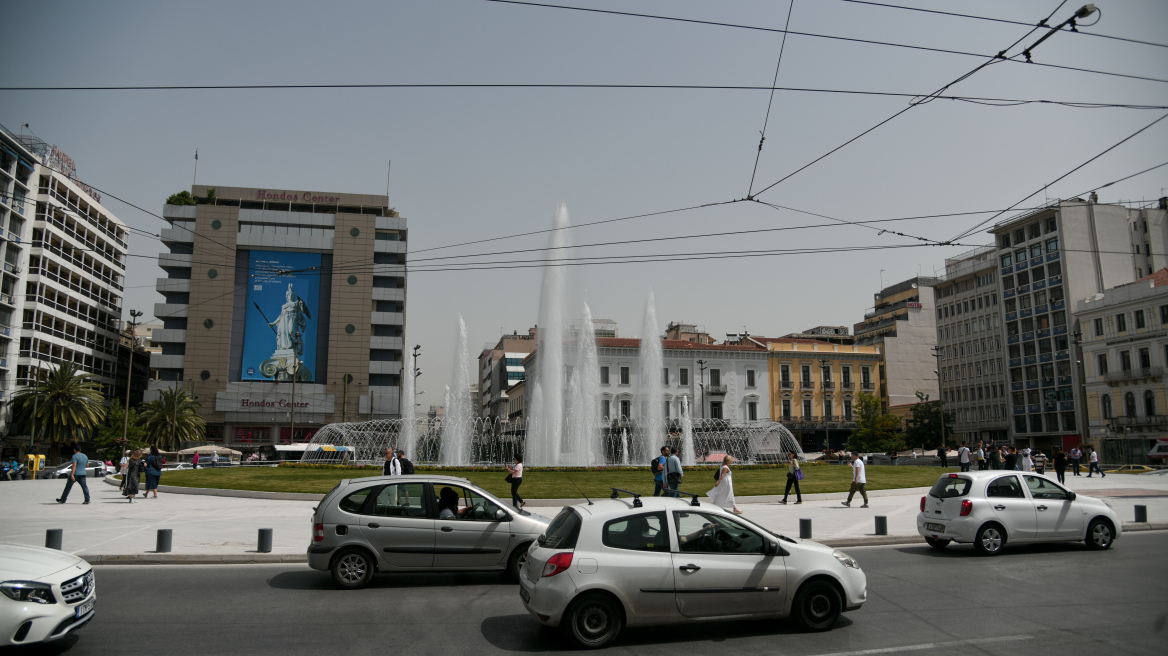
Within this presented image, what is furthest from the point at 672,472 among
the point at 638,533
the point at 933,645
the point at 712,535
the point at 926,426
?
the point at 926,426

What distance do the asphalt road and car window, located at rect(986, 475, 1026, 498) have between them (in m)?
1.51

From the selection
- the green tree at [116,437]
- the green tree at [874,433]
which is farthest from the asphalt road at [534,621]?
the green tree at [874,433]

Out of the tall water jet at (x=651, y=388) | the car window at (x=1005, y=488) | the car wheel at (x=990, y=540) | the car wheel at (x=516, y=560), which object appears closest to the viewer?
the car wheel at (x=516, y=560)

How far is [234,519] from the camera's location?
804 inches

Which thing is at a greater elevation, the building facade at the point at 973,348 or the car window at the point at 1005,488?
the building facade at the point at 973,348

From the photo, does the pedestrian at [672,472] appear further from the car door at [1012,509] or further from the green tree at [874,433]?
the green tree at [874,433]

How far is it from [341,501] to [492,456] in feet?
136

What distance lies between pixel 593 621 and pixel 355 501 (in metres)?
4.92

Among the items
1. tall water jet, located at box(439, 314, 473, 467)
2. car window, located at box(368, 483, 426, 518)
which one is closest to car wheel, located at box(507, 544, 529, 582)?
car window, located at box(368, 483, 426, 518)

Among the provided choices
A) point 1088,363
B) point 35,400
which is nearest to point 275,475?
point 35,400

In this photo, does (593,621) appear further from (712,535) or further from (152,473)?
(152,473)

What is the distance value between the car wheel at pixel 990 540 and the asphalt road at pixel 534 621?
867 millimetres

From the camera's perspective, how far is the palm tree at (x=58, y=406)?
61.6 m

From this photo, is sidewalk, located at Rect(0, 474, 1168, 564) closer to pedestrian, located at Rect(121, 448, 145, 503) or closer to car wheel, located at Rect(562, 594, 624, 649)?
pedestrian, located at Rect(121, 448, 145, 503)
